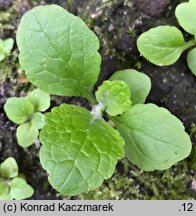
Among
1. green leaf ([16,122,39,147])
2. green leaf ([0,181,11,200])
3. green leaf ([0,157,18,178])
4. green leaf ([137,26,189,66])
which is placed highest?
green leaf ([137,26,189,66])

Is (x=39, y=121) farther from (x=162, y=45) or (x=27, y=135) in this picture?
(x=162, y=45)

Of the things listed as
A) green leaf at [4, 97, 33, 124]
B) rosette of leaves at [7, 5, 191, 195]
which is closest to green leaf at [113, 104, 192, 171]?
rosette of leaves at [7, 5, 191, 195]

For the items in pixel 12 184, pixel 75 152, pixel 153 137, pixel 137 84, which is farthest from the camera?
pixel 12 184

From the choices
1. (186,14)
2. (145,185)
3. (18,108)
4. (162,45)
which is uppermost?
(186,14)

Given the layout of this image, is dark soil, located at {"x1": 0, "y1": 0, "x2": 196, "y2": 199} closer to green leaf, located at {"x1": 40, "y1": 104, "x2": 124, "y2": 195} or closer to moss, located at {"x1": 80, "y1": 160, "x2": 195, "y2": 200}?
moss, located at {"x1": 80, "y1": 160, "x2": 195, "y2": 200}

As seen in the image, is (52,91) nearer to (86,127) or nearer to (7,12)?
(86,127)

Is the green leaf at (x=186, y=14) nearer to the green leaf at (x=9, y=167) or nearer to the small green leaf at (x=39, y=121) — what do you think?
the small green leaf at (x=39, y=121)

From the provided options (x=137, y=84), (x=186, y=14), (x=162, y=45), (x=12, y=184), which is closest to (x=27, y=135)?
(x=12, y=184)
